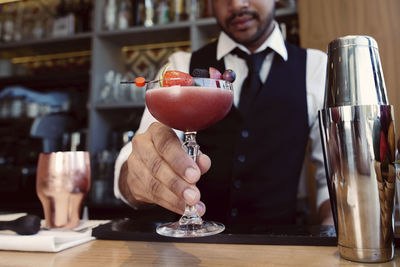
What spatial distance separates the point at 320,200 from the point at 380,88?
1009 mm

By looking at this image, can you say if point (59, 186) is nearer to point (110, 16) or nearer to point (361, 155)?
point (361, 155)

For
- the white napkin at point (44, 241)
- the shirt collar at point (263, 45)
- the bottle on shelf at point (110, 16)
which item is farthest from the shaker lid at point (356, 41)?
the bottle on shelf at point (110, 16)

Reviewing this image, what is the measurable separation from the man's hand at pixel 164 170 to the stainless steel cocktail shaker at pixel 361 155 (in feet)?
0.90

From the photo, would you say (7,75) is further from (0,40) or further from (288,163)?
(288,163)

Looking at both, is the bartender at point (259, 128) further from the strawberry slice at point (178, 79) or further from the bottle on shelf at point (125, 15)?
the bottle on shelf at point (125, 15)

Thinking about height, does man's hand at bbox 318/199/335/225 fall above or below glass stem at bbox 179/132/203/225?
below

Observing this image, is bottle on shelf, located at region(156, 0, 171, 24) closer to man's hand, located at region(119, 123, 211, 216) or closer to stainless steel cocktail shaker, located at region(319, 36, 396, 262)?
man's hand, located at region(119, 123, 211, 216)

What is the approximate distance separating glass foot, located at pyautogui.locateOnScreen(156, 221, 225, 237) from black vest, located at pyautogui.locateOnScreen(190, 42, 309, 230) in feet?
2.39

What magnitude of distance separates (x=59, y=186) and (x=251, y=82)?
93cm

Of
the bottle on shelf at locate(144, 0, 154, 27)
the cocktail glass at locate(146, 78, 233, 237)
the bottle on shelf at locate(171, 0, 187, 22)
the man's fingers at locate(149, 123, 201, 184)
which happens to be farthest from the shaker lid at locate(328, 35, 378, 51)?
the bottle on shelf at locate(144, 0, 154, 27)

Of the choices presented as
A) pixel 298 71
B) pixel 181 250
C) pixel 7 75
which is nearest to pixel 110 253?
pixel 181 250

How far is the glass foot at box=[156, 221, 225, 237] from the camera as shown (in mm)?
676

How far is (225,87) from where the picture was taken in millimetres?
800

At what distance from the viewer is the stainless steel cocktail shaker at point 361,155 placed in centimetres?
59
